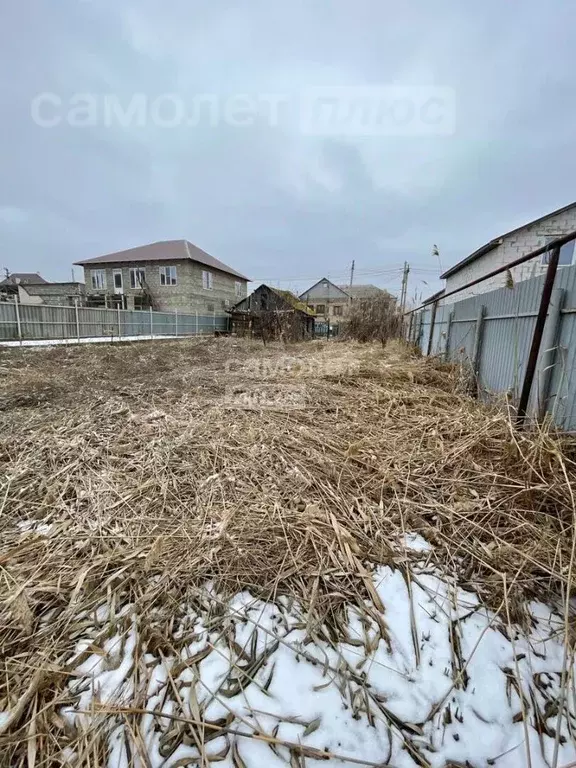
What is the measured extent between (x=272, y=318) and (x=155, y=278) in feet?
37.0

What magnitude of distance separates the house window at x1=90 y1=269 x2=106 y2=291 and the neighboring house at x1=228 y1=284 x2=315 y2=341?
38.2ft

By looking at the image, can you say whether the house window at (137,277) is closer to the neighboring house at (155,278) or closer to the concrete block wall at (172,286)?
the neighboring house at (155,278)

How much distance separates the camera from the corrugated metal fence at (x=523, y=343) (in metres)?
2.02

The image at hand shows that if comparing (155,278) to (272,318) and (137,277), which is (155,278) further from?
(272,318)

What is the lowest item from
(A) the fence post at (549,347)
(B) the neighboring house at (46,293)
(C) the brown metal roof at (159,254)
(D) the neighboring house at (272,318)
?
(A) the fence post at (549,347)

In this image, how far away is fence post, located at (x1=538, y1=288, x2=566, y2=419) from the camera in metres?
2.13

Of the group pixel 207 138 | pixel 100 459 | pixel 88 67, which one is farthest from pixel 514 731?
pixel 207 138

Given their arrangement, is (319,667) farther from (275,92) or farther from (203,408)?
(275,92)

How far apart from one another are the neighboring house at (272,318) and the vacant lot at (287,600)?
14911 mm

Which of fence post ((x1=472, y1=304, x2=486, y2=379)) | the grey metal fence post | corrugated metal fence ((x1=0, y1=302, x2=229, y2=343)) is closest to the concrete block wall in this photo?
corrugated metal fence ((x1=0, y1=302, x2=229, y2=343))

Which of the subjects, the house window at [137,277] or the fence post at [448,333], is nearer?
the fence post at [448,333]

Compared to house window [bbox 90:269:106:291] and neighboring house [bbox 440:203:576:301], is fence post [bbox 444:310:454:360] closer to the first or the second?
neighboring house [bbox 440:203:576:301]

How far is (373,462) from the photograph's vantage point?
204cm

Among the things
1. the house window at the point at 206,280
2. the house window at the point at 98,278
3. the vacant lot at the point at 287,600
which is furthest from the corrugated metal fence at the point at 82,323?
the vacant lot at the point at 287,600
